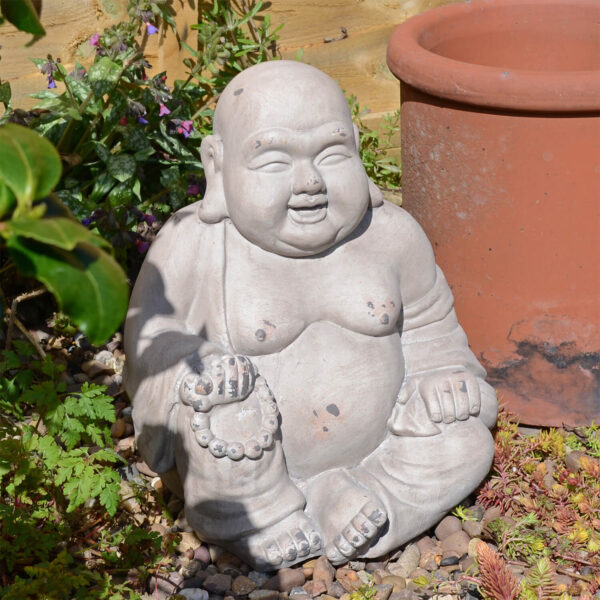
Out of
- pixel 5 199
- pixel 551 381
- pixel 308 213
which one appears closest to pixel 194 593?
pixel 308 213

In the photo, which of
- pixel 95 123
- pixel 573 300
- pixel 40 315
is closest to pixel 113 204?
→ pixel 95 123

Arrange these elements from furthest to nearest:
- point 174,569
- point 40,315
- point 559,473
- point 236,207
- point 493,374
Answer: point 40,315 → point 493,374 → point 559,473 → point 174,569 → point 236,207

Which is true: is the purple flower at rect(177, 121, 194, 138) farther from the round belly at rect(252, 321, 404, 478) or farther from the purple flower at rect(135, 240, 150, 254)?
the round belly at rect(252, 321, 404, 478)

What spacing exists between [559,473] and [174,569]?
1.37 metres

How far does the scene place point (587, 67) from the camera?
4012 mm

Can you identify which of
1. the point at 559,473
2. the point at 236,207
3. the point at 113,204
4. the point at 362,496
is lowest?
the point at 559,473

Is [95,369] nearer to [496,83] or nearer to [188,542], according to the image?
[188,542]

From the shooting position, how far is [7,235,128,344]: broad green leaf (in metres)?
1.40

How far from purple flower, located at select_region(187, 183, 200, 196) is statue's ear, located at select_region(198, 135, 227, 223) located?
118cm

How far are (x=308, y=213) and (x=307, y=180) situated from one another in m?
→ 0.12

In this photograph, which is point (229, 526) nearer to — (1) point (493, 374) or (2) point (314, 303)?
(2) point (314, 303)

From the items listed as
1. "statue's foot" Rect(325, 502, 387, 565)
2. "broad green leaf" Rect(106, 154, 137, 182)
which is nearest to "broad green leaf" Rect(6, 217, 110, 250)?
"statue's foot" Rect(325, 502, 387, 565)

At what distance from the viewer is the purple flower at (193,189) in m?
4.29

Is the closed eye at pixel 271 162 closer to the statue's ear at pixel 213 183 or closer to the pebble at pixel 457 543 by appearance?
the statue's ear at pixel 213 183
